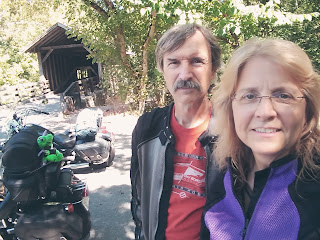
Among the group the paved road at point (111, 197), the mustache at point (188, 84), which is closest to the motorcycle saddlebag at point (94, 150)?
the paved road at point (111, 197)

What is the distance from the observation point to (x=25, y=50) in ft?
49.1

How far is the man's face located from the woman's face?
1.65 feet

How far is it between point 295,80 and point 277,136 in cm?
21

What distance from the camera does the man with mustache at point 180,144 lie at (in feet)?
4.92

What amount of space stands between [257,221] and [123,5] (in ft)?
→ 29.5

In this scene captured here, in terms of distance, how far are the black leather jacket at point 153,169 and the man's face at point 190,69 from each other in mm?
211

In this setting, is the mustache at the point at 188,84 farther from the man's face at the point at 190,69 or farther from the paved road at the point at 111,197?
the paved road at the point at 111,197

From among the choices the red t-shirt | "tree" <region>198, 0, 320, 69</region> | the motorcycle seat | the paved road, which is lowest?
the paved road

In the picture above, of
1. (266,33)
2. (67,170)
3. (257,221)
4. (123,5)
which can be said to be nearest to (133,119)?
(123,5)

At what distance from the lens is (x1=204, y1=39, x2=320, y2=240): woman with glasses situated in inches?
38.8

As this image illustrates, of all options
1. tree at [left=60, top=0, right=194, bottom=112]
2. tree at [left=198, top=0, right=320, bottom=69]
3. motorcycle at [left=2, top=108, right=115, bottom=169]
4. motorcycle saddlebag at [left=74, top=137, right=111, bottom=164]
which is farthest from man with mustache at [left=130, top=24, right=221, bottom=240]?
tree at [left=60, top=0, right=194, bottom=112]

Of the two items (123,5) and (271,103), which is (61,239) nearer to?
(271,103)

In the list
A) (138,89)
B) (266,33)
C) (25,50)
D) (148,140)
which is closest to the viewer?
(148,140)

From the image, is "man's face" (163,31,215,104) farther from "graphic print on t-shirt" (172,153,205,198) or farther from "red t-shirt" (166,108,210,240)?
"graphic print on t-shirt" (172,153,205,198)
